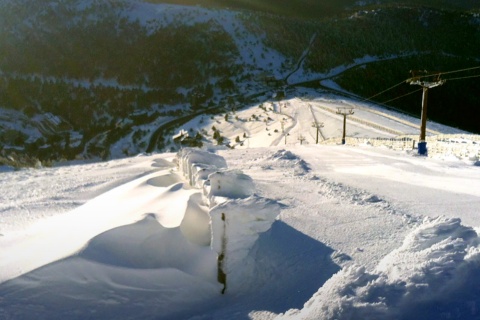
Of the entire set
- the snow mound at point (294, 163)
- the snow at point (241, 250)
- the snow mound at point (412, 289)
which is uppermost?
the snow mound at point (412, 289)

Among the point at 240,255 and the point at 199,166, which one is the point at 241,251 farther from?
the point at 199,166

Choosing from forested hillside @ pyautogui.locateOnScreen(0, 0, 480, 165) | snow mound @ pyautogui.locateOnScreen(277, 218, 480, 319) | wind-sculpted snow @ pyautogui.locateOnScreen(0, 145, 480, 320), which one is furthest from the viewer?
forested hillside @ pyautogui.locateOnScreen(0, 0, 480, 165)

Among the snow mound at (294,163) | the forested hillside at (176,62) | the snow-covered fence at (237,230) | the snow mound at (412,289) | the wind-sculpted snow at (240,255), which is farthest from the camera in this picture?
the forested hillside at (176,62)

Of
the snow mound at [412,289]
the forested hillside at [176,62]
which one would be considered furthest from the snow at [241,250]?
the forested hillside at [176,62]

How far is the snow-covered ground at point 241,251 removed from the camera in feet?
9.59

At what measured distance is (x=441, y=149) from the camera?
18594mm

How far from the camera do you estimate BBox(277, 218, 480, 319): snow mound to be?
2.61 metres

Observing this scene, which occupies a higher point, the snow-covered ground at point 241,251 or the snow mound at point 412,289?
the snow mound at point 412,289

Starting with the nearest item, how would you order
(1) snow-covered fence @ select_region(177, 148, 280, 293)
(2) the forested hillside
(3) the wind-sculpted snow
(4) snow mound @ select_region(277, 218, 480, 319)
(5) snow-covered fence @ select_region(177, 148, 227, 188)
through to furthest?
1. (4) snow mound @ select_region(277, 218, 480, 319)
2. (3) the wind-sculpted snow
3. (1) snow-covered fence @ select_region(177, 148, 280, 293)
4. (5) snow-covered fence @ select_region(177, 148, 227, 188)
5. (2) the forested hillside

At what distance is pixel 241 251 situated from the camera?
4570mm

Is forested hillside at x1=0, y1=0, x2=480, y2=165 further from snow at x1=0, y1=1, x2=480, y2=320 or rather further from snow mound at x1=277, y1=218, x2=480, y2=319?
snow mound at x1=277, y1=218, x2=480, y2=319

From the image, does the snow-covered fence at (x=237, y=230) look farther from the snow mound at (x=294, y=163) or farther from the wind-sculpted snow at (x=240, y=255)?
the snow mound at (x=294, y=163)

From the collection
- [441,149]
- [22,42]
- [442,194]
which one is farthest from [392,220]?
[22,42]

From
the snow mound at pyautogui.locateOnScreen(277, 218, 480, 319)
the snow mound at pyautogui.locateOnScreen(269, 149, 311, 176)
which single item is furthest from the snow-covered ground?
the snow mound at pyautogui.locateOnScreen(269, 149, 311, 176)
